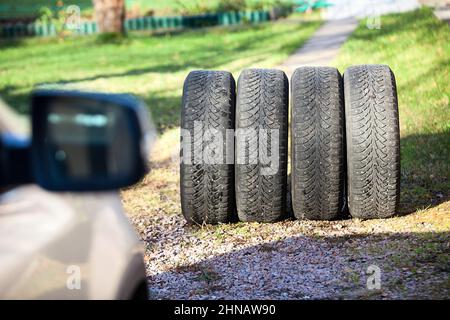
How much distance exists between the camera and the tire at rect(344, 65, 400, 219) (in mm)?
6613

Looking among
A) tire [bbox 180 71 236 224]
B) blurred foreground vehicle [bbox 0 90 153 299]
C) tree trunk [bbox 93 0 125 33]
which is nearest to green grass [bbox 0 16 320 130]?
tree trunk [bbox 93 0 125 33]

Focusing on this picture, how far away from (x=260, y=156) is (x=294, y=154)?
10.8 inches

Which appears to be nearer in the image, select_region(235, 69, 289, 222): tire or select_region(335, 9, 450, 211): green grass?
select_region(235, 69, 289, 222): tire

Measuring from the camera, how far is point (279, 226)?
670cm

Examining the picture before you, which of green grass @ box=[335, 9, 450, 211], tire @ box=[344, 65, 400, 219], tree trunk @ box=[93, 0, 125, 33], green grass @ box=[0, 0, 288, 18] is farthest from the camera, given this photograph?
green grass @ box=[0, 0, 288, 18]

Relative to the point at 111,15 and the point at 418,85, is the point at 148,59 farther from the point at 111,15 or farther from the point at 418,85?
the point at 418,85

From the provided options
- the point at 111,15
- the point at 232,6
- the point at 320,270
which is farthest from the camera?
the point at 232,6

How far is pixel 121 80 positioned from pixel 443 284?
1343 centimetres

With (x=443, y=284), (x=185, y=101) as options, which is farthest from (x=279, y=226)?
(x=443, y=284)

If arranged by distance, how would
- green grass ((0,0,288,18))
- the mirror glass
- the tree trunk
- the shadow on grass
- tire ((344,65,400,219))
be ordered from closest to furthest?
the mirror glass < the shadow on grass < tire ((344,65,400,219)) < the tree trunk < green grass ((0,0,288,18))

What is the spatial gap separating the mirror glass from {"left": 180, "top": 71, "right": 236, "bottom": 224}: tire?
4.59m

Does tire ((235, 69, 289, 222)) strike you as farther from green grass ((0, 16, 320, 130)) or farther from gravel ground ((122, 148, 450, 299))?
green grass ((0, 16, 320, 130))

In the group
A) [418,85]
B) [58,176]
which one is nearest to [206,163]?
[58,176]

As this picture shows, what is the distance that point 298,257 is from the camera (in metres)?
5.83
